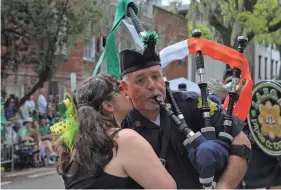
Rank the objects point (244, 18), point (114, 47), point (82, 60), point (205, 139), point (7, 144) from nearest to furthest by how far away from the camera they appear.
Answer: point (205, 139), point (114, 47), point (7, 144), point (244, 18), point (82, 60)

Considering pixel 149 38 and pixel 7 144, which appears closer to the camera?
pixel 149 38

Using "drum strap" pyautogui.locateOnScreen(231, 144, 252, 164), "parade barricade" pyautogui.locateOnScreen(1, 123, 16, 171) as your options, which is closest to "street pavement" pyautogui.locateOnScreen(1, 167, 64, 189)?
"parade barricade" pyautogui.locateOnScreen(1, 123, 16, 171)

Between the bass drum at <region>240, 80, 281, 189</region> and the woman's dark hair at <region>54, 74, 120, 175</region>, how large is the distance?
292 centimetres

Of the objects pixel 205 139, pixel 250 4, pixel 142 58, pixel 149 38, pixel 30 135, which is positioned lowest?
pixel 30 135

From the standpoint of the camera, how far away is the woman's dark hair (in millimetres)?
2219

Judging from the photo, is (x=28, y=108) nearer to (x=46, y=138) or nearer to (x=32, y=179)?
(x=46, y=138)

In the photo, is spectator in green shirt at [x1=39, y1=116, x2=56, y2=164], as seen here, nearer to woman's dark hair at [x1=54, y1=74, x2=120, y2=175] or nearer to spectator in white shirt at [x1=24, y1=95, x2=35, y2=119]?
spectator in white shirt at [x1=24, y1=95, x2=35, y2=119]

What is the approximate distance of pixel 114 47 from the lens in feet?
9.97

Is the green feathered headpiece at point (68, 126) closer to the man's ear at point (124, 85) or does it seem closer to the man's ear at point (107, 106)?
the man's ear at point (107, 106)

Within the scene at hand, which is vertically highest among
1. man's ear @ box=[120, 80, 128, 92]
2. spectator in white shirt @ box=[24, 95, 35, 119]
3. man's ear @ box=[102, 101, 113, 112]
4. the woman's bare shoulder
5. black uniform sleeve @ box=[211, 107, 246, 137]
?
man's ear @ box=[120, 80, 128, 92]

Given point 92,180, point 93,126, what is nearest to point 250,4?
point 93,126

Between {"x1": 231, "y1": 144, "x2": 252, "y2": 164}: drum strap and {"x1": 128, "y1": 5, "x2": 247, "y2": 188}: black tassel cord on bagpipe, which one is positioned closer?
{"x1": 128, "y1": 5, "x2": 247, "y2": 188}: black tassel cord on bagpipe

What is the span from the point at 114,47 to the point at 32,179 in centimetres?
797

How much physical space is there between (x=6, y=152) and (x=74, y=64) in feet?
33.3
